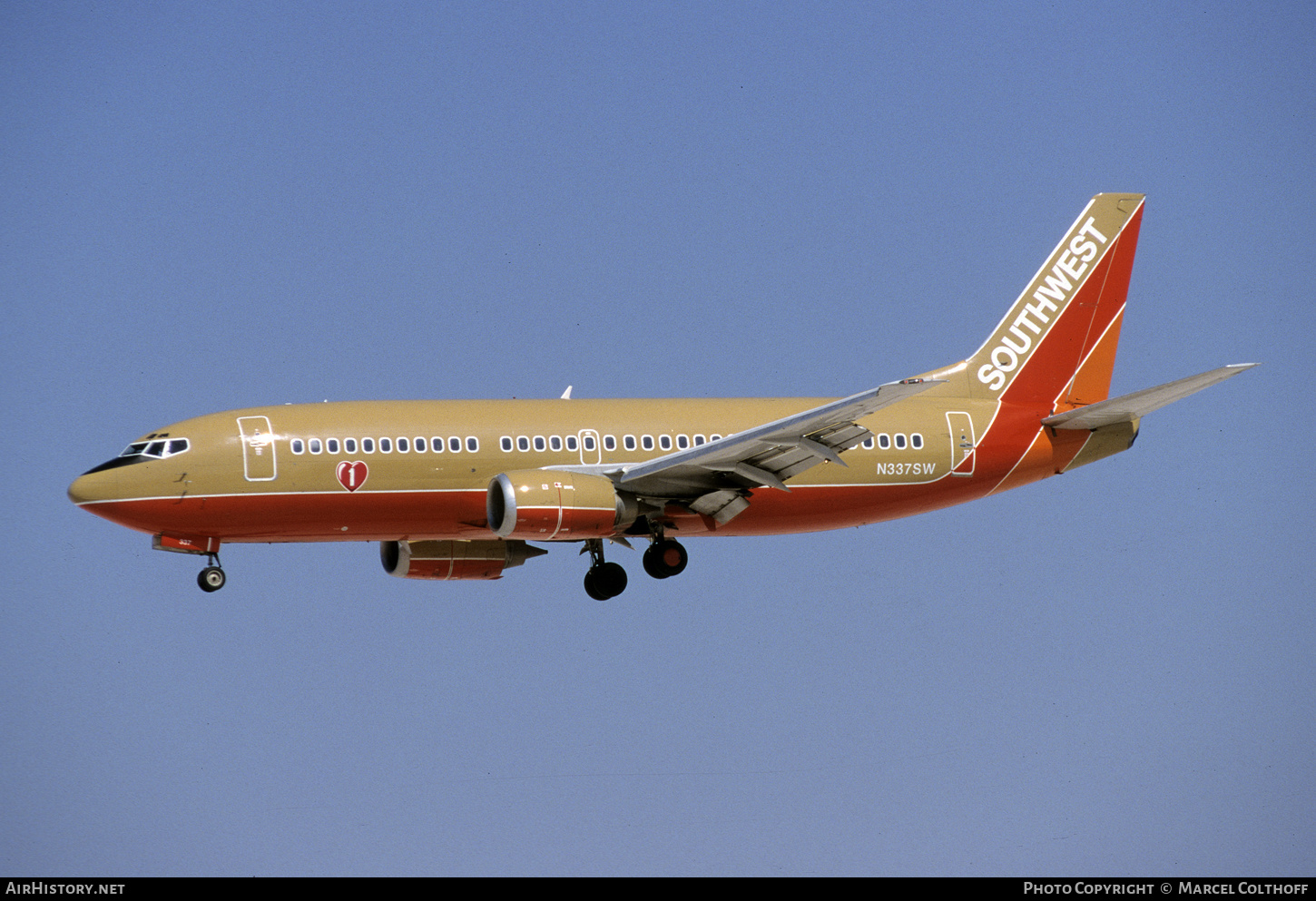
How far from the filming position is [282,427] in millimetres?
50469

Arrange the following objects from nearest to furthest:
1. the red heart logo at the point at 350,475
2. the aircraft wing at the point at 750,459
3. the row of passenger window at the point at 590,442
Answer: the aircraft wing at the point at 750,459 → the red heart logo at the point at 350,475 → the row of passenger window at the point at 590,442

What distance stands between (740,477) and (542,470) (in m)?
5.78

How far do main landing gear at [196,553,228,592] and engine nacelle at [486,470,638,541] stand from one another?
7.51 metres

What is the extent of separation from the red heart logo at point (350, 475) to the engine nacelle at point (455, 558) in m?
5.81

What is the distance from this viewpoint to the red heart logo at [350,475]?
50094mm

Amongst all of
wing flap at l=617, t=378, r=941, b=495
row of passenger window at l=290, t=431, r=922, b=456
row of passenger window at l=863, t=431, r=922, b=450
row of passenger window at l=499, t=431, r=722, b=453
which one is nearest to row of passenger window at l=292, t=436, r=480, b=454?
row of passenger window at l=290, t=431, r=922, b=456

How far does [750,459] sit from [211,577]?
15.0 meters

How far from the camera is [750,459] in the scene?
168 ft

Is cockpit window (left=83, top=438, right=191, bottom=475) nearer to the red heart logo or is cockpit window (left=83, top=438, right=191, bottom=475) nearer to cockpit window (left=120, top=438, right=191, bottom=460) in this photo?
cockpit window (left=120, top=438, right=191, bottom=460)

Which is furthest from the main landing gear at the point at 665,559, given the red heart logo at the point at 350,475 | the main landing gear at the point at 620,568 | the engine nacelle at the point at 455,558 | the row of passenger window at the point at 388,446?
the red heart logo at the point at 350,475

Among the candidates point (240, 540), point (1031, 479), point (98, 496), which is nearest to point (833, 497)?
point (1031, 479)

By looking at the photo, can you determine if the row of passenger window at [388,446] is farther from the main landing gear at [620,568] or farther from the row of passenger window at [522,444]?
the main landing gear at [620,568]

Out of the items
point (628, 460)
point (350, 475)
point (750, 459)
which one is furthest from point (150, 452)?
point (750, 459)

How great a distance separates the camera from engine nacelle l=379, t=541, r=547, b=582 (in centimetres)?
5591
